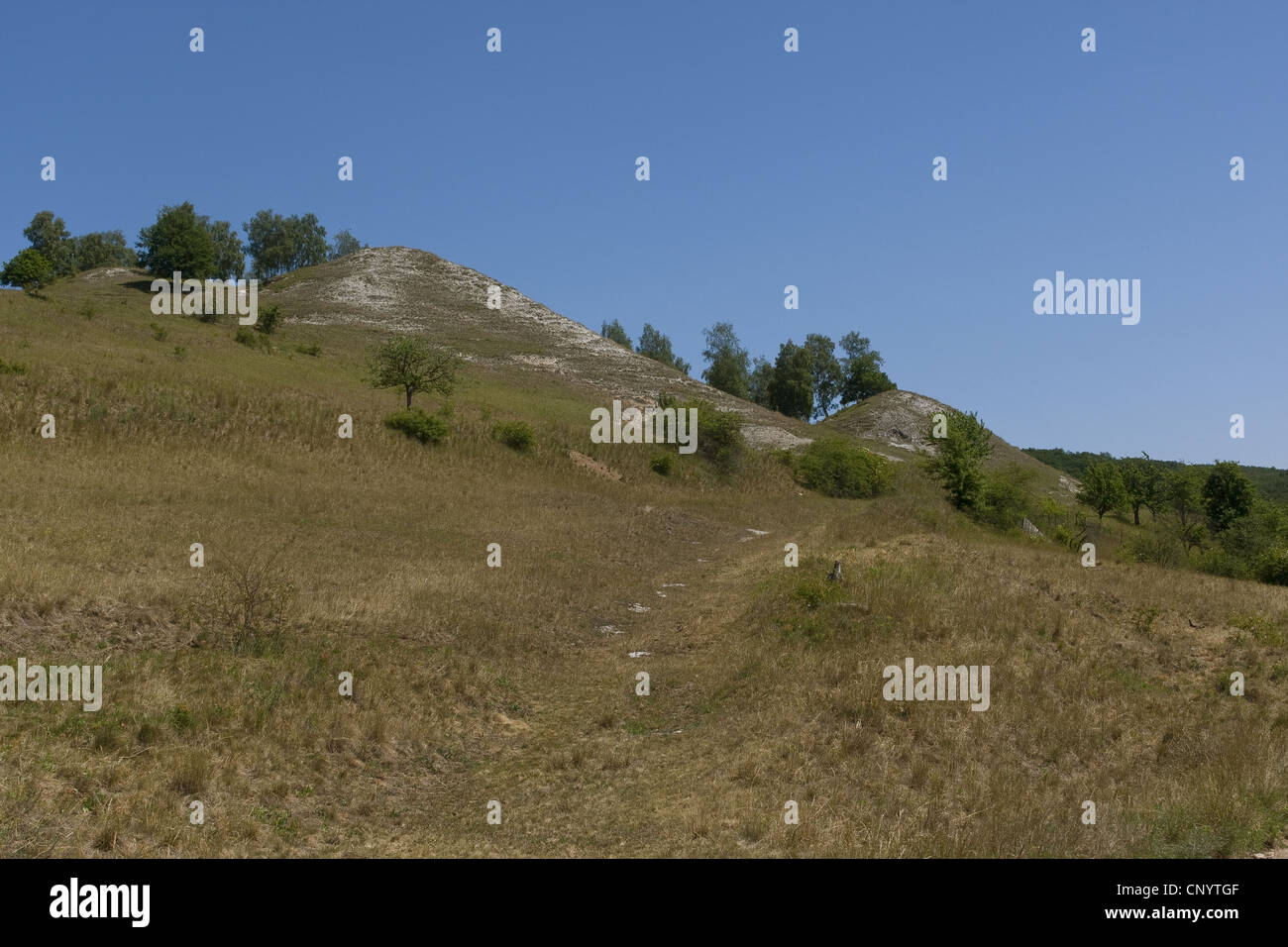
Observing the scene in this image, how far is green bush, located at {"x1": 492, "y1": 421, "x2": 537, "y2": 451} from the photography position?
44.4 metres

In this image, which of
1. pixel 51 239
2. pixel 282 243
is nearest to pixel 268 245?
pixel 282 243

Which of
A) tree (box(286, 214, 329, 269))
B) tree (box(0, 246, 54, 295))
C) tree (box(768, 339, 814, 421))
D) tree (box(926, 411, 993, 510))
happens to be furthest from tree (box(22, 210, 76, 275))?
tree (box(926, 411, 993, 510))

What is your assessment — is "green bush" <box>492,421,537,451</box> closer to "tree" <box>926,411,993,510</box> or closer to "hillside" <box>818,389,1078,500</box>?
"tree" <box>926,411,993,510</box>

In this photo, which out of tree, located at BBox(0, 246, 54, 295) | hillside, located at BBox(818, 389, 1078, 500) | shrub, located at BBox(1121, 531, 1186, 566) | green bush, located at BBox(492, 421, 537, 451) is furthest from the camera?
hillside, located at BBox(818, 389, 1078, 500)

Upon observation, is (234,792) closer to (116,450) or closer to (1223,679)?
(1223,679)

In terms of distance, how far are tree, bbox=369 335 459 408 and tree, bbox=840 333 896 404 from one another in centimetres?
8926

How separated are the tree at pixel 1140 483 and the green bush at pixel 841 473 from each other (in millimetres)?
23516

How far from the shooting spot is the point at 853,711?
11.2 metres

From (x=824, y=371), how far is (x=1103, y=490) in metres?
66.3

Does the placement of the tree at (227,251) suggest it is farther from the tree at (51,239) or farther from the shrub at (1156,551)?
the shrub at (1156,551)

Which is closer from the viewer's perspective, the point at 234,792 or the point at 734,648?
the point at 234,792
